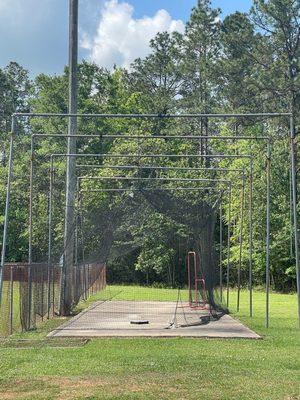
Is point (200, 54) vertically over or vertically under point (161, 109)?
over

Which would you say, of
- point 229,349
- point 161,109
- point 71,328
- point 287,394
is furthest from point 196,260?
point 161,109

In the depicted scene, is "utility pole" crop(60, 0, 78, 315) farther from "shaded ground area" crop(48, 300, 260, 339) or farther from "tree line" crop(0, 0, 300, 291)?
"tree line" crop(0, 0, 300, 291)

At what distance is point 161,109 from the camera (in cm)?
4025

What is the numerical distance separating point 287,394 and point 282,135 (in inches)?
1121

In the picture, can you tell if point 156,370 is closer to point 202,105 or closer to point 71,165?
point 71,165

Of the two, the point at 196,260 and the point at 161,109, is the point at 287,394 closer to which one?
the point at 196,260

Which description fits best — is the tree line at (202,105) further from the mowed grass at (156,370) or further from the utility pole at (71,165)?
the mowed grass at (156,370)

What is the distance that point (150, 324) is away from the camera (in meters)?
12.2

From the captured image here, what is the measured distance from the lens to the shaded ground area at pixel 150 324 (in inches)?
415

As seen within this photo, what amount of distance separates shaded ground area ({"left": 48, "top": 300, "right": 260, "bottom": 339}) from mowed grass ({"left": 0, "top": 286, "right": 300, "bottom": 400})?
605 mm

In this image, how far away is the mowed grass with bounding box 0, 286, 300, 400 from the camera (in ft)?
20.0

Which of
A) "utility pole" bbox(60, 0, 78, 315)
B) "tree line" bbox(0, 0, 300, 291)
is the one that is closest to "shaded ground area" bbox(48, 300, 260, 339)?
"utility pole" bbox(60, 0, 78, 315)

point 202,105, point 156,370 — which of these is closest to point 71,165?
point 156,370

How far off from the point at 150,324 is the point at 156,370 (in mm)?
5045
